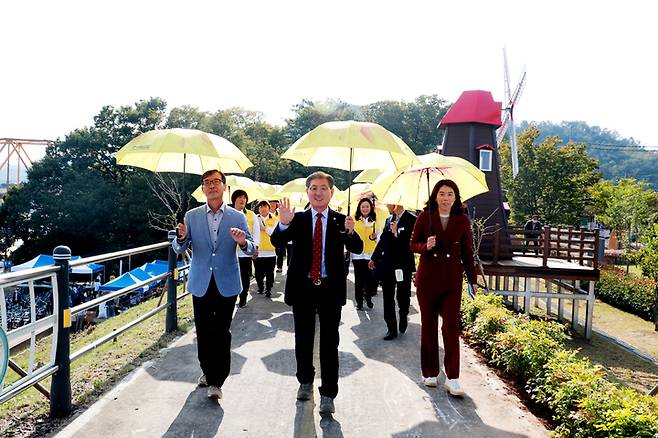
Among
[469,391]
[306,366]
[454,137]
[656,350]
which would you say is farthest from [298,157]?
[656,350]

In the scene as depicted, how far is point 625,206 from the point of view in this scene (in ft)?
128

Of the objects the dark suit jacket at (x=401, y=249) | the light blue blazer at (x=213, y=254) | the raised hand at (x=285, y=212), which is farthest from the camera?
the dark suit jacket at (x=401, y=249)

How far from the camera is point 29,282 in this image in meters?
3.67

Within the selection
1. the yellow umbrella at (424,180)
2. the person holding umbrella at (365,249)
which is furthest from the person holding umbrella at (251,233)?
the yellow umbrella at (424,180)

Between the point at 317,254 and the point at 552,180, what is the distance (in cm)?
3291

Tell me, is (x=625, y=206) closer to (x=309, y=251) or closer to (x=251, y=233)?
(x=251, y=233)

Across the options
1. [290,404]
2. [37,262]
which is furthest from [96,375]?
[37,262]

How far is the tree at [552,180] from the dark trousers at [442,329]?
30821 mm

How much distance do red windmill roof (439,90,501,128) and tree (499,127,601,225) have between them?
54.0ft

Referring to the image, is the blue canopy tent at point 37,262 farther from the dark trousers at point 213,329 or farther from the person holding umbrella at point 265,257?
the dark trousers at point 213,329

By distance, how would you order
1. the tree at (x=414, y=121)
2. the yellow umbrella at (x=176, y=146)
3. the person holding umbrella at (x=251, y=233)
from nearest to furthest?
1. the yellow umbrella at (x=176, y=146)
2. the person holding umbrella at (x=251, y=233)
3. the tree at (x=414, y=121)

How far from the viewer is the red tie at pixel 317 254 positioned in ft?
14.3

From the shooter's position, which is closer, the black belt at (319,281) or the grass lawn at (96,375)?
the grass lawn at (96,375)

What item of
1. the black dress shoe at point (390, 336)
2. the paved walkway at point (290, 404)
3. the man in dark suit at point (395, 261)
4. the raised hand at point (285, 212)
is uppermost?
the raised hand at point (285, 212)
